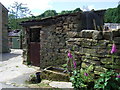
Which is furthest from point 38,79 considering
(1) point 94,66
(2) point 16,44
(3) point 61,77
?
(2) point 16,44

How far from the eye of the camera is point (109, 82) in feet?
10.8

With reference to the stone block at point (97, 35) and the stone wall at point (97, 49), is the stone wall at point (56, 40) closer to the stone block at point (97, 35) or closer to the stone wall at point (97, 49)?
the stone wall at point (97, 49)

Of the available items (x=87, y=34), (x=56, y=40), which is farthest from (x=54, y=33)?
(x=87, y=34)

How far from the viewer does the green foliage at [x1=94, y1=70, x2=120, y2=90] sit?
3.26 metres

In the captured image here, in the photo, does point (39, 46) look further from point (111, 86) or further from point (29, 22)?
point (111, 86)

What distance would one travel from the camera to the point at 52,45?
777 centimetres

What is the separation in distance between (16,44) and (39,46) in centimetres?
1662

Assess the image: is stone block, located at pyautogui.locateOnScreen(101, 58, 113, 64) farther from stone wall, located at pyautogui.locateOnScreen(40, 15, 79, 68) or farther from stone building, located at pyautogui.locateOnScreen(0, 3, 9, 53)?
stone building, located at pyautogui.locateOnScreen(0, 3, 9, 53)

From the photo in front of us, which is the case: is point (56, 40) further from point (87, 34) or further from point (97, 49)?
point (97, 49)

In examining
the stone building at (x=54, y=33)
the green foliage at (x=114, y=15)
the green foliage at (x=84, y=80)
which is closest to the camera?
the green foliage at (x=84, y=80)

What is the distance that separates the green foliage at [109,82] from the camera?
10.7 feet

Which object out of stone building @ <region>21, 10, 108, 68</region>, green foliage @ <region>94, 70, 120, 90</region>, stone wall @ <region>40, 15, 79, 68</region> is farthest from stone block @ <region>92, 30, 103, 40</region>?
stone wall @ <region>40, 15, 79, 68</region>

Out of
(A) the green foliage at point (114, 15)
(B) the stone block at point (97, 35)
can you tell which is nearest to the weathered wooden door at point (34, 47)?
(B) the stone block at point (97, 35)

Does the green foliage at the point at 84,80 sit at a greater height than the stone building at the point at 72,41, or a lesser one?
lesser
